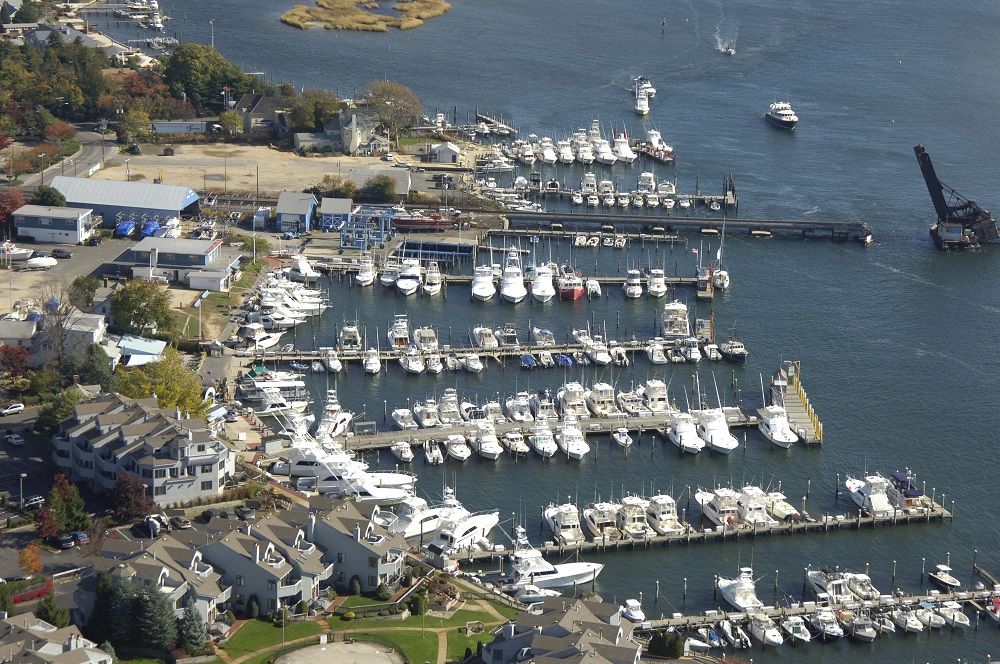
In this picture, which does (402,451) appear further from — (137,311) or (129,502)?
(137,311)

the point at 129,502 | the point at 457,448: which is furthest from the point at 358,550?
the point at 457,448

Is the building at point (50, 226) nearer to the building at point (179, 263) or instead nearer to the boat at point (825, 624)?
the building at point (179, 263)

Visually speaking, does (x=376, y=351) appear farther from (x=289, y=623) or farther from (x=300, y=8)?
(x=300, y=8)

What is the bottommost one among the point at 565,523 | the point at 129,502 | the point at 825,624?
the point at 565,523

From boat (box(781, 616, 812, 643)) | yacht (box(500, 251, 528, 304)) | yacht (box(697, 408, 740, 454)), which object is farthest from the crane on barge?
boat (box(781, 616, 812, 643))

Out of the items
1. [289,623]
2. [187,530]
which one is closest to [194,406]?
[187,530]

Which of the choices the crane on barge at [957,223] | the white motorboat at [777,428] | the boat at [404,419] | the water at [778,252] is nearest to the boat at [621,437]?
the water at [778,252]
